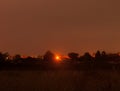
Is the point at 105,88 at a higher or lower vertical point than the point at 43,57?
lower

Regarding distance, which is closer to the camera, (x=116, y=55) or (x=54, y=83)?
(x=54, y=83)

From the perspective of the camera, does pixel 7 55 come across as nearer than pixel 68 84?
No

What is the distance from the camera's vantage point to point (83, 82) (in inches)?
593

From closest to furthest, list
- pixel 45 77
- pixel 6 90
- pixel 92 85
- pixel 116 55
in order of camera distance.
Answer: pixel 6 90 → pixel 92 85 → pixel 45 77 → pixel 116 55

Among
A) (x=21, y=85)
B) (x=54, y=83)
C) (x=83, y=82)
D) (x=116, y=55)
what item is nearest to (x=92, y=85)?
(x=83, y=82)

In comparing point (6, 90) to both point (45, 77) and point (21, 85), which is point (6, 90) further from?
point (45, 77)

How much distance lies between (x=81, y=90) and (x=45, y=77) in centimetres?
349

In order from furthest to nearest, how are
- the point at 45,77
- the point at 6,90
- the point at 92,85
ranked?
the point at 45,77, the point at 92,85, the point at 6,90

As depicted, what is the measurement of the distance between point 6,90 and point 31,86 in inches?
53.5

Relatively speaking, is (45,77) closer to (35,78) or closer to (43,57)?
(35,78)

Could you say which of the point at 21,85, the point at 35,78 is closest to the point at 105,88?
the point at 21,85

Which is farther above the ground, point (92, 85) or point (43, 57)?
point (43, 57)

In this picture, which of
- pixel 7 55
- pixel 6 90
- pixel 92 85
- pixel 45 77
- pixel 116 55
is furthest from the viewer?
pixel 116 55

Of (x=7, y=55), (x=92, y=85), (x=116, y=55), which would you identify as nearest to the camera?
(x=92, y=85)
